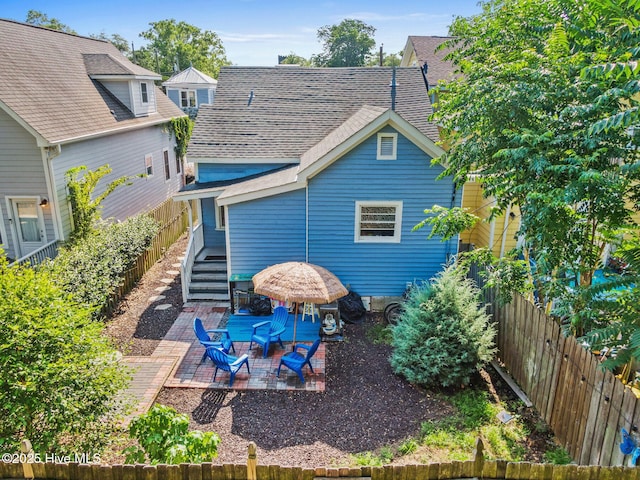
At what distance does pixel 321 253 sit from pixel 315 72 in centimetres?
929

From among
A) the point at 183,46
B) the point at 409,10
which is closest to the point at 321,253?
the point at 409,10

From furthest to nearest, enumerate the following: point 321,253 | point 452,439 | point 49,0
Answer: point 49,0
point 321,253
point 452,439

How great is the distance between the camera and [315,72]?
17859 millimetres

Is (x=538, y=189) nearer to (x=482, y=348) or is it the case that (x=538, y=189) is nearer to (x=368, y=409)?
(x=482, y=348)

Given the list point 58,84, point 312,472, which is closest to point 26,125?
point 58,84

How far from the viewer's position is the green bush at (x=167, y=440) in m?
5.29

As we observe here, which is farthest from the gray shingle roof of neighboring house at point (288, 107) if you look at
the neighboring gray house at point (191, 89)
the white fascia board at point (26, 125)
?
the neighboring gray house at point (191, 89)

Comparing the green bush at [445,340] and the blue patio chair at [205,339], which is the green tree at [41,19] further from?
the green bush at [445,340]

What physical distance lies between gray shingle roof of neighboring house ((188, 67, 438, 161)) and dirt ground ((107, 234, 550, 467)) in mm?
7389

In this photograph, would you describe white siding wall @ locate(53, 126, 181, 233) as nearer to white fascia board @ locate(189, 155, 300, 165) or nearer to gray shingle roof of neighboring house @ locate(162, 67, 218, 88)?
white fascia board @ locate(189, 155, 300, 165)

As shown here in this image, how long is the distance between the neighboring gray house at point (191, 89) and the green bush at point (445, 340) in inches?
1300

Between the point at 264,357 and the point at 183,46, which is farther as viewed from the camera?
the point at 183,46

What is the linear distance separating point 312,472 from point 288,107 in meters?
14.1

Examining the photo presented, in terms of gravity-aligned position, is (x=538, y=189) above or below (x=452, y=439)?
above
